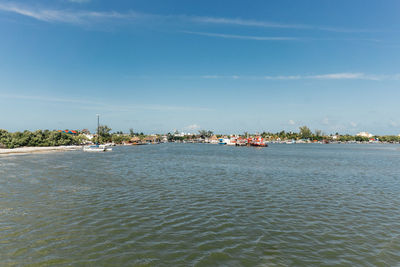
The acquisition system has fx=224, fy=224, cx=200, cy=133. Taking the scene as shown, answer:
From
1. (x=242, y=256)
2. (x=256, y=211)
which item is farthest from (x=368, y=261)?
(x=256, y=211)

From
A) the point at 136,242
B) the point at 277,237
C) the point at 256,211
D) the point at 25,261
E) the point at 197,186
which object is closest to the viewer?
the point at 25,261

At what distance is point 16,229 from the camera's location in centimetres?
1397

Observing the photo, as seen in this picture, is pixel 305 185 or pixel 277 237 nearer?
pixel 277 237

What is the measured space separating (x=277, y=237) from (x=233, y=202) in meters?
8.03

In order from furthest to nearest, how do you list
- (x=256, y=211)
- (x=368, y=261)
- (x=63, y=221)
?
(x=256, y=211), (x=63, y=221), (x=368, y=261)

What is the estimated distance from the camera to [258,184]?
1206 inches

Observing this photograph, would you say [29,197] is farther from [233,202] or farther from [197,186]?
[233,202]

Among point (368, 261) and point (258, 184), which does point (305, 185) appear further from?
point (368, 261)

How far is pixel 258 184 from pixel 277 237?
57.3 ft

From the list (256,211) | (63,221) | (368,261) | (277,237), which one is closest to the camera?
(368,261)

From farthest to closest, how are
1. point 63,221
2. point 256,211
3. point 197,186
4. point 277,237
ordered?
point 197,186 < point 256,211 < point 63,221 < point 277,237

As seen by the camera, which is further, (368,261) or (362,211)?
(362,211)

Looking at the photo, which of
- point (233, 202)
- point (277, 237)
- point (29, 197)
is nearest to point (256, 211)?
point (233, 202)

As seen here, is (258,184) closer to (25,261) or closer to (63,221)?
(63,221)
